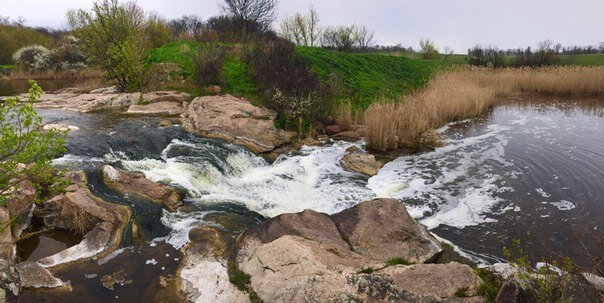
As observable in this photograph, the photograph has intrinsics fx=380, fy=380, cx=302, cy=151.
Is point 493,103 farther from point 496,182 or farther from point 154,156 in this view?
point 154,156

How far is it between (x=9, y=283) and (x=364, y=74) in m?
21.6

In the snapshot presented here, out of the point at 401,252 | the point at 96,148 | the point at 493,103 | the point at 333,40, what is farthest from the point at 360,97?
the point at 333,40

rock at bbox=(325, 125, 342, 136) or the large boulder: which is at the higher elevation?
rock at bbox=(325, 125, 342, 136)

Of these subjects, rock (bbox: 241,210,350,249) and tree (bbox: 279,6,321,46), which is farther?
tree (bbox: 279,6,321,46)

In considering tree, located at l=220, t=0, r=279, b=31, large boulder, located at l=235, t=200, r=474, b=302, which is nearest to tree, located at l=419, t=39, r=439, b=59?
tree, located at l=220, t=0, r=279, b=31

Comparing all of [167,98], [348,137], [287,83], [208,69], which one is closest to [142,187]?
[348,137]

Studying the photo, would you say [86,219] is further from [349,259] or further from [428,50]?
[428,50]

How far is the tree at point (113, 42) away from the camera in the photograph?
1597 centimetres

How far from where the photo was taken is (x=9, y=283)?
173 inches

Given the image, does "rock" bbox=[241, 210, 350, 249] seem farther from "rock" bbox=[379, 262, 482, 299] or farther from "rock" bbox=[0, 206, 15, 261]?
"rock" bbox=[0, 206, 15, 261]

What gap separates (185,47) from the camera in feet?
64.1

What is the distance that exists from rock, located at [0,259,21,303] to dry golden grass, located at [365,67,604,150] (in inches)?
398

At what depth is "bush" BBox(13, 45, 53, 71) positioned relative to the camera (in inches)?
1275

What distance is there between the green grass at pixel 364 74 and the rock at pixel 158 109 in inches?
278
